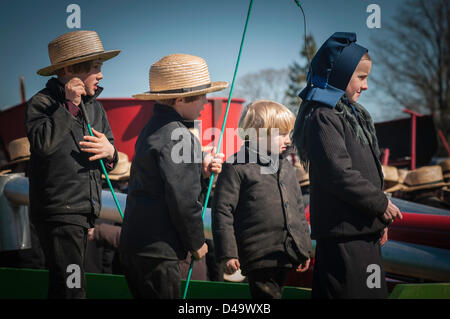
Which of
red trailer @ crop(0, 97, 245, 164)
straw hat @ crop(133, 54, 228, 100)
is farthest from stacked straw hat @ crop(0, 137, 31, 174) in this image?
straw hat @ crop(133, 54, 228, 100)

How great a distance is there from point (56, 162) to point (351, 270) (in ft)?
4.44

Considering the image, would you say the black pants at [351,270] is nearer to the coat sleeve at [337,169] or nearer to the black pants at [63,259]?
the coat sleeve at [337,169]

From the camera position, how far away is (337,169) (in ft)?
6.00

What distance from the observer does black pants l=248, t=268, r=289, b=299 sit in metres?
2.12

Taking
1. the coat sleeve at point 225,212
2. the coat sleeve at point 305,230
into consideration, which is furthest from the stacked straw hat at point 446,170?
the coat sleeve at point 225,212

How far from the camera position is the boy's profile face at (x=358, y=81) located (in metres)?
1.97

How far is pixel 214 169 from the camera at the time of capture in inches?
85.2

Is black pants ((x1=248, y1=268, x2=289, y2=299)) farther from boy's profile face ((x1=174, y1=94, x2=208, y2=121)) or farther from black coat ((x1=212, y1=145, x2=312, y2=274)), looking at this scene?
boy's profile face ((x1=174, y1=94, x2=208, y2=121))

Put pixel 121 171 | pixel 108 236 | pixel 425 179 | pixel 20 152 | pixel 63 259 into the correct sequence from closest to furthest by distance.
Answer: pixel 63 259
pixel 108 236
pixel 20 152
pixel 121 171
pixel 425 179

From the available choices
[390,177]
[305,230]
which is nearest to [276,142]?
[305,230]

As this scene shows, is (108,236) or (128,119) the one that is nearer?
(108,236)

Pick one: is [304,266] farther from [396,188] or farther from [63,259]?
[396,188]

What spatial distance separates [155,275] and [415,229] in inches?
55.6
